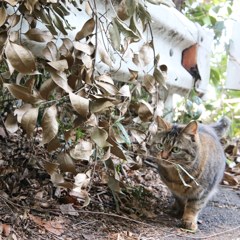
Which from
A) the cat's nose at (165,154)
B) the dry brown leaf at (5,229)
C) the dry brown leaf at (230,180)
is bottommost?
the dry brown leaf at (230,180)

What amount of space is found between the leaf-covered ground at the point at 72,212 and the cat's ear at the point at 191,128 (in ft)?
1.46

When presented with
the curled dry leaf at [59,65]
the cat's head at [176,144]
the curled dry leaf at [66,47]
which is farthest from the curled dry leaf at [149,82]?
the cat's head at [176,144]

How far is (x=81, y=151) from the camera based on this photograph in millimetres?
1964

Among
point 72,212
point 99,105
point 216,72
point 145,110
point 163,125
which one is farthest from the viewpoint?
point 216,72

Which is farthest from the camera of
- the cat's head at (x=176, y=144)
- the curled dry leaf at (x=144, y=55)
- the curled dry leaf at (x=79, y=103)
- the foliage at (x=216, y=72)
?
the foliage at (x=216, y=72)

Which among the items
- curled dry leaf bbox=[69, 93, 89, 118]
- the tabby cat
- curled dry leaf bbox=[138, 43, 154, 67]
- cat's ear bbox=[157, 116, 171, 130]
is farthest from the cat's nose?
curled dry leaf bbox=[69, 93, 89, 118]

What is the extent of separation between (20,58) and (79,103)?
25 centimetres

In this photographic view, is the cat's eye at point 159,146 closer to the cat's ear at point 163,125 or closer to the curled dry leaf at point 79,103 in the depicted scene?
the cat's ear at point 163,125

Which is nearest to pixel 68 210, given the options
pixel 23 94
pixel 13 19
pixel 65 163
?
pixel 65 163

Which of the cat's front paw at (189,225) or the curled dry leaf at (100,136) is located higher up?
the curled dry leaf at (100,136)

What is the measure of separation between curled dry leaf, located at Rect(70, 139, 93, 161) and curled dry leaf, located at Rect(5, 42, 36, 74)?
1.49 feet

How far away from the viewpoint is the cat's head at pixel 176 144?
10.2 feet

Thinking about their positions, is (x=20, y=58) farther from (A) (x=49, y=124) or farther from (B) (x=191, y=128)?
(B) (x=191, y=128)

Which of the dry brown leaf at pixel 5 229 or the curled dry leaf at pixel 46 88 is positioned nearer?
the curled dry leaf at pixel 46 88
